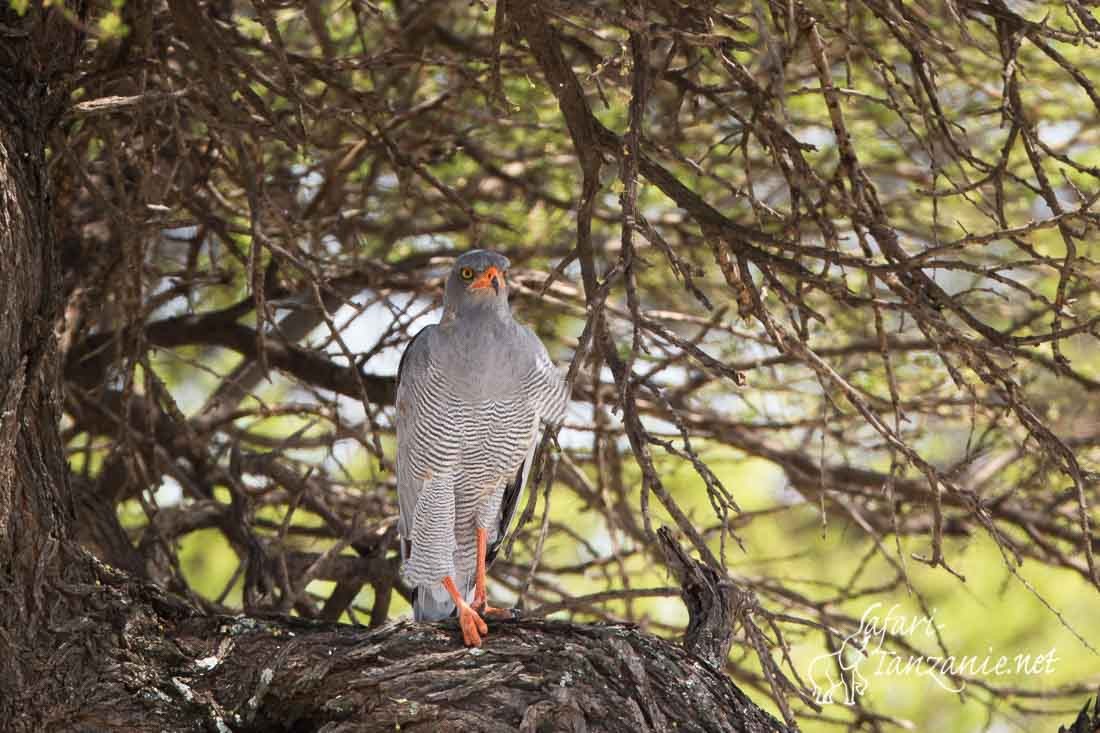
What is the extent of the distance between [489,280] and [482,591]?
1172mm

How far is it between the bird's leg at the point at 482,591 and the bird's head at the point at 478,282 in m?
0.93

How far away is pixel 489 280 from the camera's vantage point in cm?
511

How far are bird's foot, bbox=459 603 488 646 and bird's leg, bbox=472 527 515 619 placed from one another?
0.14m

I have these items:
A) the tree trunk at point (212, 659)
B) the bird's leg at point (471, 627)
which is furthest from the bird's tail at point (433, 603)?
the tree trunk at point (212, 659)

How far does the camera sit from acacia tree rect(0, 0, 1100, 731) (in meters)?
3.73

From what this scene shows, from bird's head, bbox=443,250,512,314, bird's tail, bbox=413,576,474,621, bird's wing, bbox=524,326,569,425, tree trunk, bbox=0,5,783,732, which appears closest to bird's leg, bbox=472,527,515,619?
bird's tail, bbox=413,576,474,621

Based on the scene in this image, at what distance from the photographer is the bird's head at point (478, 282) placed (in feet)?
16.9

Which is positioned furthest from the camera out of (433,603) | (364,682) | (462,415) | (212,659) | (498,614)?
(433,603)

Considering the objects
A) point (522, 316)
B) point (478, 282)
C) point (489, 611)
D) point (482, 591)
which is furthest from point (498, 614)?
point (522, 316)

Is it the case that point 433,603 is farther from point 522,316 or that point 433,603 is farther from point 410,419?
point 522,316

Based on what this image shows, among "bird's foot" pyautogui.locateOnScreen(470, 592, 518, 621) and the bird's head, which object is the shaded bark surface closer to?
"bird's foot" pyautogui.locateOnScreen(470, 592, 518, 621)

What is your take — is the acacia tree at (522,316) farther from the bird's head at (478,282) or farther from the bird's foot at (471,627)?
the bird's head at (478,282)

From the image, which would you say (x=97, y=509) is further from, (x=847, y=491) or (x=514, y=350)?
(x=847, y=491)

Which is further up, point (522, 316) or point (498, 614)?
point (522, 316)
